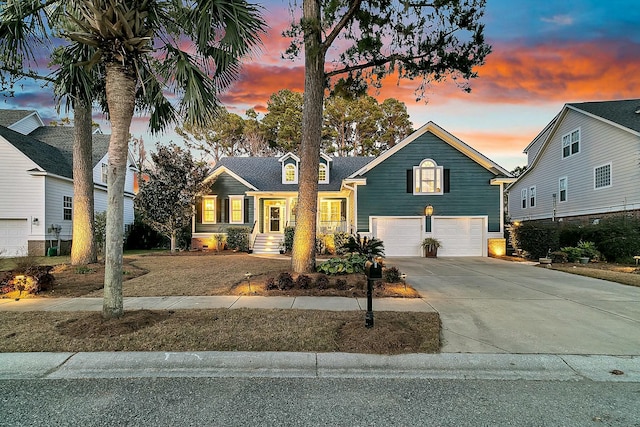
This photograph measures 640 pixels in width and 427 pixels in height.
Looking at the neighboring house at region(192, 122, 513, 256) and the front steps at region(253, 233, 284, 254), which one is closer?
the neighboring house at region(192, 122, 513, 256)

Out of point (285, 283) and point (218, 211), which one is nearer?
point (285, 283)

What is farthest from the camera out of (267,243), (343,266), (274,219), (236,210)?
(274,219)

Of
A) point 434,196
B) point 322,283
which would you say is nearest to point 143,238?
point 434,196

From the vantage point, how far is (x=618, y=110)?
17.0 m

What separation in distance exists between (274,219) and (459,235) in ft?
35.6

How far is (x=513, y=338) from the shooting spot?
4.49 meters

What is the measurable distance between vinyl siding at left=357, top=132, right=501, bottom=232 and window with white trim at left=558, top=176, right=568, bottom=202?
250 inches

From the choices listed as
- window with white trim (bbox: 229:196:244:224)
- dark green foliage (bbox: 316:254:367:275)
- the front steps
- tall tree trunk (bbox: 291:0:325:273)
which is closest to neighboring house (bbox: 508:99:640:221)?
dark green foliage (bbox: 316:254:367:275)

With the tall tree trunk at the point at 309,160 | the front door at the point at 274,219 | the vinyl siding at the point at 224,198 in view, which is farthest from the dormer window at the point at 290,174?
the tall tree trunk at the point at 309,160

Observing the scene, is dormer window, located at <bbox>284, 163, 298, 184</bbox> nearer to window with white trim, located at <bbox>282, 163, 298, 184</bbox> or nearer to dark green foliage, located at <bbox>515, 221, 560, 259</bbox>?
window with white trim, located at <bbox>282, 163, 298, 184</bbox>

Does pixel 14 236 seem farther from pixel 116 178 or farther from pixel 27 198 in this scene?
pixel 116 178

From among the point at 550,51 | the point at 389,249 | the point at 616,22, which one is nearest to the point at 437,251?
the point at 389,249

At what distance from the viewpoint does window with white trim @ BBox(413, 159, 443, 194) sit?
16906 millimetres

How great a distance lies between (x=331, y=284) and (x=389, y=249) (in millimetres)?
9821
